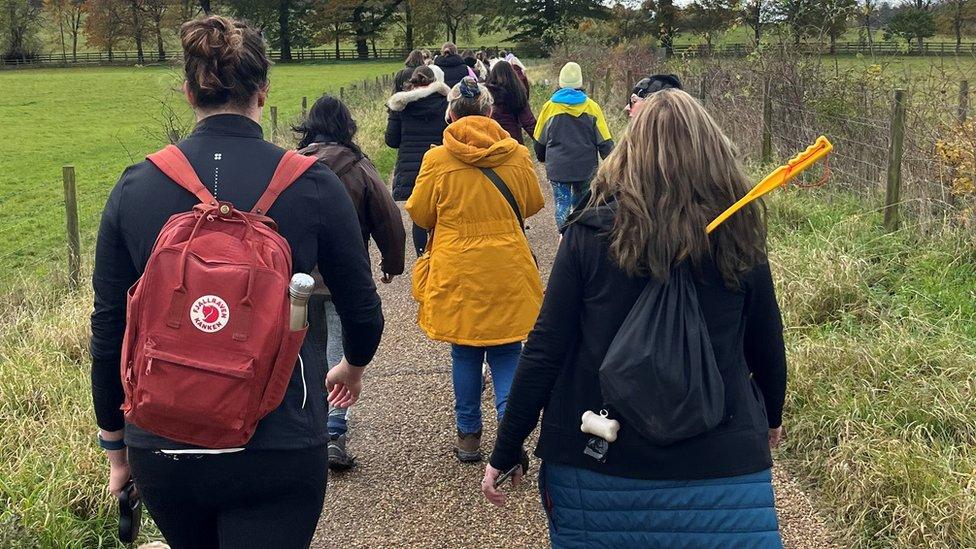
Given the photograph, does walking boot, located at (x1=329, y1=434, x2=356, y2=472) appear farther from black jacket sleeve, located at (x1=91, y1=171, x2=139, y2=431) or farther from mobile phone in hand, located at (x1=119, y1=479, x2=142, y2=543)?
black jacket sleeve, located at (x1=91, y1=171, x2=139, y2=431)

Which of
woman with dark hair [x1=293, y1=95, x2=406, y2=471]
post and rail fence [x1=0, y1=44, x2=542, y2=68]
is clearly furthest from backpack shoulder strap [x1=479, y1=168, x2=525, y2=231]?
post and rail fence [x1=0, y1=44, x2=542, y2=68]

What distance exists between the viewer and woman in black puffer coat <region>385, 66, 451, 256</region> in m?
7.55

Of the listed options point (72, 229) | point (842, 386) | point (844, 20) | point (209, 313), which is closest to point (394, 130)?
point (72, 229)

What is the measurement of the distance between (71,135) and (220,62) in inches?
1192

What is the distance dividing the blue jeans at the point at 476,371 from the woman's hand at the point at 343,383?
6.09ft

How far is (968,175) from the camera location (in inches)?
263

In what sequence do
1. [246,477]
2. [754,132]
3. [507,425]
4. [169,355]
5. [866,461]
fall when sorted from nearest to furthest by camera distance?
[169,355]
[246,477]
[507,425]
[866,461]
[754,132]

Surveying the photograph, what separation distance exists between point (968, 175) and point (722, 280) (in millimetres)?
5348

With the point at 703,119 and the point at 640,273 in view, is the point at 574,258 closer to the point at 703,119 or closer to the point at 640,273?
the point at 640,273

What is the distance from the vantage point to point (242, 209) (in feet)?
6.80

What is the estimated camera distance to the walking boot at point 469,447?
15.5 feet

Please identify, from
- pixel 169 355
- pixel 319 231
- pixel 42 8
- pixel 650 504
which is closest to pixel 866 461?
pixel 650 504

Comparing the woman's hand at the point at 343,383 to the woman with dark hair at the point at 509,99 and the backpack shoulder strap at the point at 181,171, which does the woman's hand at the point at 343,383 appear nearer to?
the backpack shoulder strap at the point at 181,171

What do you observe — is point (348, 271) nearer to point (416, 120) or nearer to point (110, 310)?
point (110, 310)
